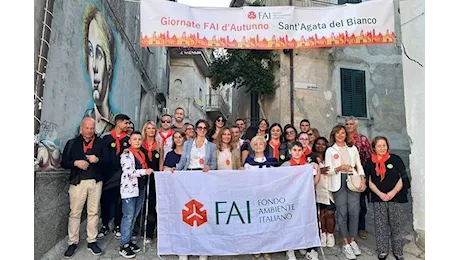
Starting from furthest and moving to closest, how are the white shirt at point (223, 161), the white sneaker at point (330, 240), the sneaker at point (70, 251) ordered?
the white sneaker at point (330, 240) < the white shirt at point (223, 161) < the sneaker at point (70, 251)

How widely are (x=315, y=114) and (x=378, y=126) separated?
6.88 feet

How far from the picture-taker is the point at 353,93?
980 cm

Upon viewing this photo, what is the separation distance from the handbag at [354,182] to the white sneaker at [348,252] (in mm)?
773

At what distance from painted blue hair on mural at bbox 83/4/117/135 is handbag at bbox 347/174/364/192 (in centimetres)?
451

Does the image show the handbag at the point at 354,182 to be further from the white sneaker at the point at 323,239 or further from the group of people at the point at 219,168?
the white sneaker at the point at 323,239

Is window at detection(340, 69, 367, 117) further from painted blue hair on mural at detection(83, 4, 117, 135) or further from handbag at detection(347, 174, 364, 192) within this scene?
painted blue hair on mural at detection(83, 4, 117, 135)

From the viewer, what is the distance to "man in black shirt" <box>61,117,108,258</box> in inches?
153

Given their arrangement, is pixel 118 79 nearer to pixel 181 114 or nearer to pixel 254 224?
pixel 181 114

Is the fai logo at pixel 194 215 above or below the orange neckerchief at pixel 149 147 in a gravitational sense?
below

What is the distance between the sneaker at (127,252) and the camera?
13.0ft

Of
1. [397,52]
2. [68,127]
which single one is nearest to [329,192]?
[68,127]

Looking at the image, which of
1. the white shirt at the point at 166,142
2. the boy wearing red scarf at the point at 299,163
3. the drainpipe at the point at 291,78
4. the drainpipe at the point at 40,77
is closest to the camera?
the drainpipe at the point at 40,77

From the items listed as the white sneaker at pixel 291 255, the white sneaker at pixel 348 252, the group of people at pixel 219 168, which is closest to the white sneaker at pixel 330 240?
the group of people at pixel 219 168

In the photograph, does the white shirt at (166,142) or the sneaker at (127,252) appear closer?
the sneaker at (127,252)
